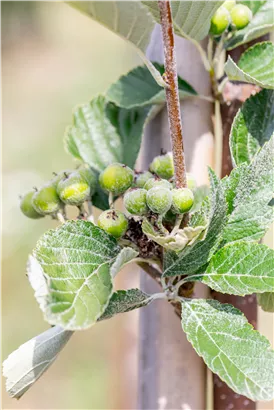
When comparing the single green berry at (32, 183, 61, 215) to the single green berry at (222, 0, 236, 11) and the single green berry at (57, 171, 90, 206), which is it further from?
the single green berry at (222, 0, 236, 11)

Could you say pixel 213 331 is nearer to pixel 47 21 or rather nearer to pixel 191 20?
pixel 191 20

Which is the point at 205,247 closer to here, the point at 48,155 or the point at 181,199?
the point at 181,199

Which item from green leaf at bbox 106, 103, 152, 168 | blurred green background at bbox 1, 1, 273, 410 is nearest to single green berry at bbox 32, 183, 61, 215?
green leaf at bbox 106, 103, 152, 168

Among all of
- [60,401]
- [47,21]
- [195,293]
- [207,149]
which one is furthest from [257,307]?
[47,21]

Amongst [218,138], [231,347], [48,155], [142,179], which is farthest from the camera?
[48,155]

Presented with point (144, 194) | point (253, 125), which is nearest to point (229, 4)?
point (253, 125)

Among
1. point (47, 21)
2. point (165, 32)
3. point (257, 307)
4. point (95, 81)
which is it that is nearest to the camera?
point (165, 32)
